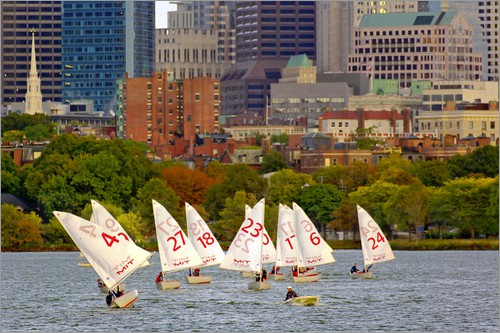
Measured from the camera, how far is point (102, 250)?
4063 inches

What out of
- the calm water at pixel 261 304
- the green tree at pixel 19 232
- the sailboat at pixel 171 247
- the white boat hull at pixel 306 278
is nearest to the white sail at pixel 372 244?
the calm water at pixel 261 304

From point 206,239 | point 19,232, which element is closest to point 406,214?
point 19,232

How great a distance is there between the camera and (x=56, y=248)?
18738 cm

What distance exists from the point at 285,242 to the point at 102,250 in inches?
1097

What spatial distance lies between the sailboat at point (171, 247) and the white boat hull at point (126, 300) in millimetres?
13766

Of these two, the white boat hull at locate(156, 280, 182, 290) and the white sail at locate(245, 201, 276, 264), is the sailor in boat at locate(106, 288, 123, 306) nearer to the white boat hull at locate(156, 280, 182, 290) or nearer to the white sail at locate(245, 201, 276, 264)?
the white boat hull at locate(156, 280, 182, 290)

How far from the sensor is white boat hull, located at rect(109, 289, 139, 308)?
105 meters

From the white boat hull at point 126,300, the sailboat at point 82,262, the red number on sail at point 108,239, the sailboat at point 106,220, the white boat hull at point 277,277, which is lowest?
the sailboat at point 82,262

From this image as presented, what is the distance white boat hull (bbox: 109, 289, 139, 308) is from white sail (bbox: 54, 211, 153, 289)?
5.68ft

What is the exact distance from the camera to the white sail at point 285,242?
12912 cm

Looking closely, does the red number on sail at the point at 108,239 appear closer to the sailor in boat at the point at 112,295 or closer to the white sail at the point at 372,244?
the sailor in boat at the point at 112,295

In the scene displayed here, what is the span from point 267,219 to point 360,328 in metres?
97.5

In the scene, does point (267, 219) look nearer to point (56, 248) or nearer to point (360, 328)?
point (56, 248)

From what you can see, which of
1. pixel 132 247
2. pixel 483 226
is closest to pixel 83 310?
pixel 132 247
